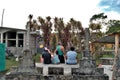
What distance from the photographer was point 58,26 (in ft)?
155

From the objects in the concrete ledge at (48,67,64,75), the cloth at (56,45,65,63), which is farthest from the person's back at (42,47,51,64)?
the concrete ledge at (48,67,64,75)

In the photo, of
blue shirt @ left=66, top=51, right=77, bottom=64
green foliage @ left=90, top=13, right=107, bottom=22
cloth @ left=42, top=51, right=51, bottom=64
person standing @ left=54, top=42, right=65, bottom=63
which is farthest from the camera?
green foliage @ left=90, top=13, right=107, bottom=22

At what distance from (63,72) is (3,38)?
76.8 ft

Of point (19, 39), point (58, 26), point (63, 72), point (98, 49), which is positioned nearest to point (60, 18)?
point (58, 26)

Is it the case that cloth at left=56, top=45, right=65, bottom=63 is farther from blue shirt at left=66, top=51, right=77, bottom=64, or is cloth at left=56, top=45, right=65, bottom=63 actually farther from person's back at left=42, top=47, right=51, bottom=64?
blue shirt at left=66, top=51, right=77, bottom=64

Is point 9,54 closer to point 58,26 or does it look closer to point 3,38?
point 3,38

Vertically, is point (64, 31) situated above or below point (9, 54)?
above

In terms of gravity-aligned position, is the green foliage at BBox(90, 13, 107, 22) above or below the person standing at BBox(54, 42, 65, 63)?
above

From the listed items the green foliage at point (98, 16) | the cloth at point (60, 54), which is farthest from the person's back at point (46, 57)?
the green foliage at point (98, 16)

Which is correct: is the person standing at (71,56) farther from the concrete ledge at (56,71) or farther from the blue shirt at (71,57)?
the concrete ledge at (56,71)

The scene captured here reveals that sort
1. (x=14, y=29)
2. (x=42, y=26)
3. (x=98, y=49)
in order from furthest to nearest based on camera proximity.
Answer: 1. (x=42, y=26)
2. (x=14, y=29)
3. (x=98, y=49)

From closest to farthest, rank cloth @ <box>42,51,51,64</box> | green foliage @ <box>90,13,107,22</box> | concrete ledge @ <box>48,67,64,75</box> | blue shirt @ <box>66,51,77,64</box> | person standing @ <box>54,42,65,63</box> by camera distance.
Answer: concrete ledge @ <box>48,67,64,75</box>
blue shirt @ <box>66,51,77,64</box>
cloth @ <box>42,51,51,64</box>
person standing @ <box>54,42,65,63</box>
green foliage @ <box>90,13,107,22</box>

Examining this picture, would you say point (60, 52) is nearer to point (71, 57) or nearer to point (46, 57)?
point (46, 57)

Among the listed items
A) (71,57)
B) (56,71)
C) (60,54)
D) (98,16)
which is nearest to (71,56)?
(71,57)
